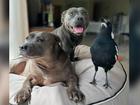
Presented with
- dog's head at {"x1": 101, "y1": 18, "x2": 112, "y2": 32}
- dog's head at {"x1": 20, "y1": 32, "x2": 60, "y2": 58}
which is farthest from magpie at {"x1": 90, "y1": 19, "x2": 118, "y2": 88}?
dog's head at {"x1": 20, "y1": 32, "x2": 60, "y2": 58}

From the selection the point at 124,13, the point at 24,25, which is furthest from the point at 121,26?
the point at 24,25

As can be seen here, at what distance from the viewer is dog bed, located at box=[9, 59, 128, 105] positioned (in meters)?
0.76

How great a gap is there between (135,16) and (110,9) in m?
0.09

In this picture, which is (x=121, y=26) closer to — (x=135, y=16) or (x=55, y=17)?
(x=135, y=16)

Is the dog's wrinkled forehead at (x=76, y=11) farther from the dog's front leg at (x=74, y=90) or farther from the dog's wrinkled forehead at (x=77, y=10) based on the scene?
the dog's front leg at (x=74, y=90)

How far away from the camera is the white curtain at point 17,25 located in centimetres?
75

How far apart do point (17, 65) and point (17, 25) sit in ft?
0.41

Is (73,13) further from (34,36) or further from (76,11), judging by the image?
(34,36)

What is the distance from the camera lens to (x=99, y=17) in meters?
0.82

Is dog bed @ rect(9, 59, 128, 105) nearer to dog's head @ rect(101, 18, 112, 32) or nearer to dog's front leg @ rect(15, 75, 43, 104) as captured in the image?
dog's front leg @ rect(15, 75, 43, 104)

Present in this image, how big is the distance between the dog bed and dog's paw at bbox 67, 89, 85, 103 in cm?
1

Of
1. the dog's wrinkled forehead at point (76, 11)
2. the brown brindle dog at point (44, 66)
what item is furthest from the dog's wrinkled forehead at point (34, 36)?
the dog's wrinkled forehead at point (76, 11)

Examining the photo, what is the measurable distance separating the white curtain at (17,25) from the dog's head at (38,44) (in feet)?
0.09

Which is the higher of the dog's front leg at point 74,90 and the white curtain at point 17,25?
the white curtain at point 17,25
